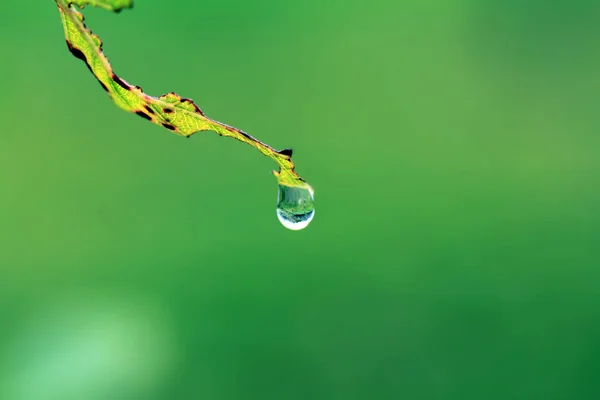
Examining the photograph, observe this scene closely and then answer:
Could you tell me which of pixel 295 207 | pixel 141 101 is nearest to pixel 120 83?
pixel 141 101

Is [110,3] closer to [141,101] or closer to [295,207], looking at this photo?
[141,101]

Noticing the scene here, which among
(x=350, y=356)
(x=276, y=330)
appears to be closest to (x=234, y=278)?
(x=276, y=330)

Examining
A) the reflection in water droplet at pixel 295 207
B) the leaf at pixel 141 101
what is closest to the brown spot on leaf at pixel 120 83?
the leaf at pixel 141 101

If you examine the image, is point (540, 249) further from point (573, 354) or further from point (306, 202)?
point (306, 202)

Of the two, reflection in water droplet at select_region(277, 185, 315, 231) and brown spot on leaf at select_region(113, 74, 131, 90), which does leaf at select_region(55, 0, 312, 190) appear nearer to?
brown spot on leaf at select_region(113, 74, 131, 90)

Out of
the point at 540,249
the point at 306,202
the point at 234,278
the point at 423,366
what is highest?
the point at 540,249

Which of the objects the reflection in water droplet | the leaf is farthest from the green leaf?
the reflection in water droplet

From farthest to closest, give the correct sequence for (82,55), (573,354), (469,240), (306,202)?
1. (469,240)
2. (573,354)
3. (306,202)
4. (82,55)
